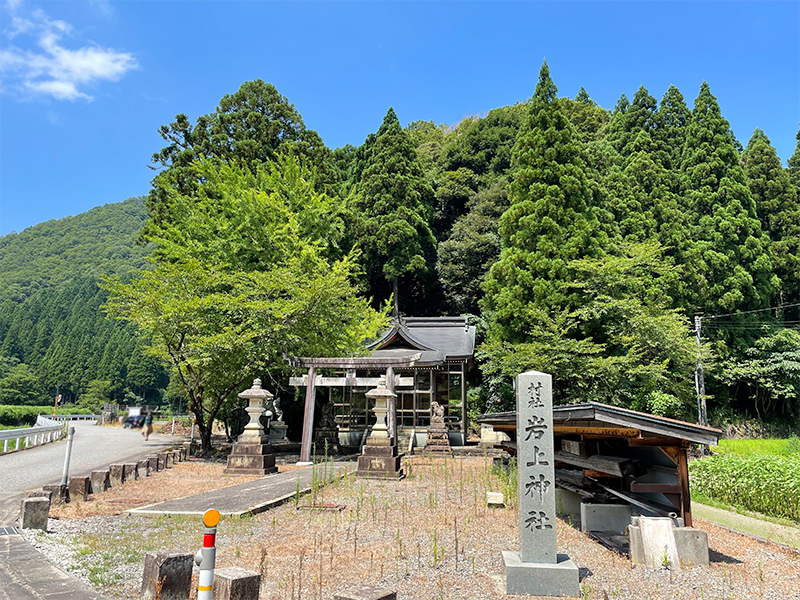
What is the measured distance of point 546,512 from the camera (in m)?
4.81

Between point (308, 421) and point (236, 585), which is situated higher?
point (308, 421)

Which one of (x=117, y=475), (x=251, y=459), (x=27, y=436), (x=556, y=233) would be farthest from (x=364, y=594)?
(x=27, y=436)

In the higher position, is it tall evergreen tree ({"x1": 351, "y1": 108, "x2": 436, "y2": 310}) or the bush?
tall evergreen tree ({"x1": 351, "y1": 108, "x2": 436, "y2": 310})

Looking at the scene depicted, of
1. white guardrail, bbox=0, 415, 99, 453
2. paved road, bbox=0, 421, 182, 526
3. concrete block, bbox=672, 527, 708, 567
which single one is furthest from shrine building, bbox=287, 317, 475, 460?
concrete block, bbox=672, 527, 708, 567

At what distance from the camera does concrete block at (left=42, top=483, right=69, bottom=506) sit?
25.3 feet

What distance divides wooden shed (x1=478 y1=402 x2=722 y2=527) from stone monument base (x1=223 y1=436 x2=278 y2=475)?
5.90 metres

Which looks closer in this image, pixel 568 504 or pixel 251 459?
pixel 568 504

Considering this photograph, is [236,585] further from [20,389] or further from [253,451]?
[20,389]

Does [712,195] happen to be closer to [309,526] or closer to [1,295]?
[309,526]

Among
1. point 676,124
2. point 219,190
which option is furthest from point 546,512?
point 676,124

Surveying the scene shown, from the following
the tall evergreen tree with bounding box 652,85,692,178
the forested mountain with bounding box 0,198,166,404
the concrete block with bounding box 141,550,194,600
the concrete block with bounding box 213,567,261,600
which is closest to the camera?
the concrete block with bounding box 213,567,261,600

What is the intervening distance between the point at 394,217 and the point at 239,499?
76.7 ft

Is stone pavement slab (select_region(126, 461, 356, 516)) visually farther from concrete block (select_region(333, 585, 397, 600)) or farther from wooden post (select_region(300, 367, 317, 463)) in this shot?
concrete block (select_region(333, 585, 397, 600))

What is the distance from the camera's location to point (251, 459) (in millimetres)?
11438
